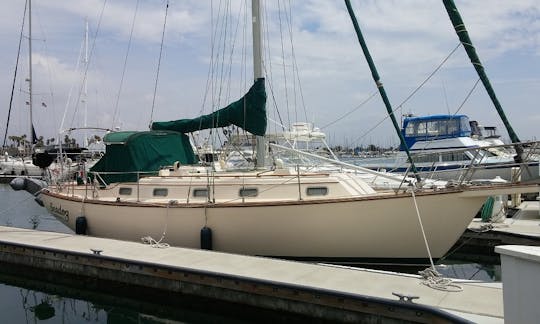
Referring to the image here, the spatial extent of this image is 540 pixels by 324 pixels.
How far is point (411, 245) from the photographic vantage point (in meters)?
9.77

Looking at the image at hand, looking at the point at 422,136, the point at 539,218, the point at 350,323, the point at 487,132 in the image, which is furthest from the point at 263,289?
the point at 487,132

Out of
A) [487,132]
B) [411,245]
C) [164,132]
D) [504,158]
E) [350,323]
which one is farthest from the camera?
[487,132]

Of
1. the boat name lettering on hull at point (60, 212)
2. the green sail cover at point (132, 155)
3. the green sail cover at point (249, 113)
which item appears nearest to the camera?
the green sail cover at point (249, 113)

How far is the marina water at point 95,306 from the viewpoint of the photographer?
8.81 metres

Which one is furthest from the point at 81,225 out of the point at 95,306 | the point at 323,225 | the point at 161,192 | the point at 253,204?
the point at 323,225

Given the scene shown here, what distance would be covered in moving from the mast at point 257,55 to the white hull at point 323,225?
7.85 feet

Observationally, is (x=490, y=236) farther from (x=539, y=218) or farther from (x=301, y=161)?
(x=301, y=161)

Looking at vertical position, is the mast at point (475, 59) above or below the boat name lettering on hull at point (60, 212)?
above

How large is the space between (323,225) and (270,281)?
236 cm

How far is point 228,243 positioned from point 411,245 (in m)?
4.01

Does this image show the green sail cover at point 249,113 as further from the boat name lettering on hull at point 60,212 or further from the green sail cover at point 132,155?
the boat name lettering on hull at point 60,212

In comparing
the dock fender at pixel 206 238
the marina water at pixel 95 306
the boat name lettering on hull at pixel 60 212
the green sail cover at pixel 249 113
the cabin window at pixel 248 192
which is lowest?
the marina water at pixel 95 306

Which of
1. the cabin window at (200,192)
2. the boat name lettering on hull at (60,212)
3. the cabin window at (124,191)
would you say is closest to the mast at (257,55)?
the cabin window at (200,192)

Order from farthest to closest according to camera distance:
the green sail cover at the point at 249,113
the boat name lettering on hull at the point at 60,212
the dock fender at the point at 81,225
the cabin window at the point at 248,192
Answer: the boat name lettering on hull at the point at 60,212 < the dock fender at the point at 81,225 < the green sail cover at the point at 249,113 < the cabin window at the point at 248,192
